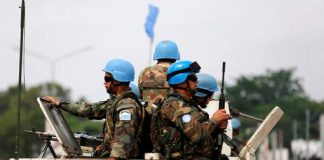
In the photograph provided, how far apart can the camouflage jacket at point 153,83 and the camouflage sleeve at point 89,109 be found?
1.16 metres

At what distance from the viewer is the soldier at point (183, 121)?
12859 mm

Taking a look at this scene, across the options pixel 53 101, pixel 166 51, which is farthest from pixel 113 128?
pixel 166 51

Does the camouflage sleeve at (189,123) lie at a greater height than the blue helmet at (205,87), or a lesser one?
lesser

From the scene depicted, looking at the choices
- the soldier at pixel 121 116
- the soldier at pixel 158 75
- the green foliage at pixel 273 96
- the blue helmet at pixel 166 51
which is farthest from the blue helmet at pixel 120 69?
the green foliage at pixel 273 96

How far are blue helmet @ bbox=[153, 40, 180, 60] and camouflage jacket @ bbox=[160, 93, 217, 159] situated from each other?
3.10m

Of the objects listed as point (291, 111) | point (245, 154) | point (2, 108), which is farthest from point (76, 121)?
point (245, 154)

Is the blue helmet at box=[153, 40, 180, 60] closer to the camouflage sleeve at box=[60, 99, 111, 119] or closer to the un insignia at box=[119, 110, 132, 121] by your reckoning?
the camouflage sleeve at box=[60, 99, 111, 119]

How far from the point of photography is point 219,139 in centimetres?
1316

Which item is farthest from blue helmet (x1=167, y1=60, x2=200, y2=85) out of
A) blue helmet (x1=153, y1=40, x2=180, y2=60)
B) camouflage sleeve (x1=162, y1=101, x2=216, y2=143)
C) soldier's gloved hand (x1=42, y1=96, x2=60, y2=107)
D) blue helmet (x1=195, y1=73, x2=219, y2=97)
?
blue helmet (x1=153, y1=40, x2=180, y2=60)

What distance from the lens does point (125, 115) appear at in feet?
43.0

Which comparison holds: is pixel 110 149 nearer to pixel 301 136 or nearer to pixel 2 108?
pixel 301 136

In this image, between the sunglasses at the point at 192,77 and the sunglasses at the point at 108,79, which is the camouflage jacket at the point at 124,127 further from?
the sunglasses at the point at 192,77

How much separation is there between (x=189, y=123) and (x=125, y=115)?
791 mm

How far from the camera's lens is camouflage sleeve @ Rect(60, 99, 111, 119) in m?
14.6
